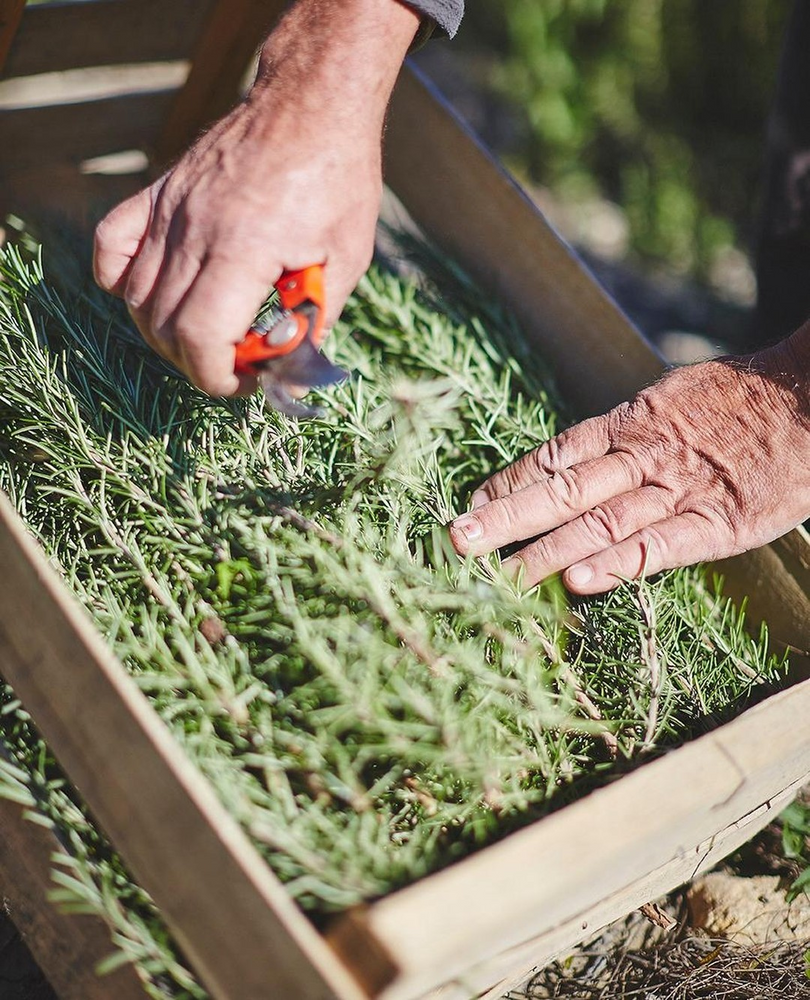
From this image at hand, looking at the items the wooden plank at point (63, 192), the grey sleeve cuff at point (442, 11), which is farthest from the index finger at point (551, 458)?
the wooden plank at point (63, 192)

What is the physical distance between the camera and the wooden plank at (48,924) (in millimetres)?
992

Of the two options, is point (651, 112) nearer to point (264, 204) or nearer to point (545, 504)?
point (545, 504)

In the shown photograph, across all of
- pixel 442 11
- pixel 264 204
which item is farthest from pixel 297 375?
pixel 442 11

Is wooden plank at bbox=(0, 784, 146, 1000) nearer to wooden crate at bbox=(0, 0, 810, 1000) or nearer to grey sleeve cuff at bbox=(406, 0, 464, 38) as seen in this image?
wooden crate at bbox=(0, 0, 810, 1000)

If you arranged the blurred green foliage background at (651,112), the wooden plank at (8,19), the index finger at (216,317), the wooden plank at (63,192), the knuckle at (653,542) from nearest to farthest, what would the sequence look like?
the index finger at (216,317) → the knuckle at (653,542) → the wooden plank at (8,19) → the wooden plank at (63,192) → the blurred green foliage background at (651,112)

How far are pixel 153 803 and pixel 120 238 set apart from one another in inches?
27.8

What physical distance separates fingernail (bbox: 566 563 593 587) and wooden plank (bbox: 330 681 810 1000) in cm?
29

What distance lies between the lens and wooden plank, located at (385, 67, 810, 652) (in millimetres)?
1516

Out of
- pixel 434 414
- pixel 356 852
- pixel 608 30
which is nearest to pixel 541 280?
pixel 434 414

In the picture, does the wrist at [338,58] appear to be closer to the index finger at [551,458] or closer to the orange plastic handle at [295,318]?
the orange plastic handle at [295,318]

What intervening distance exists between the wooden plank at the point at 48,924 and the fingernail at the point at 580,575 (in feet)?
2.35

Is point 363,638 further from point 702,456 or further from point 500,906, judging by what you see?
point 702,456

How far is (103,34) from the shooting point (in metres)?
1.71

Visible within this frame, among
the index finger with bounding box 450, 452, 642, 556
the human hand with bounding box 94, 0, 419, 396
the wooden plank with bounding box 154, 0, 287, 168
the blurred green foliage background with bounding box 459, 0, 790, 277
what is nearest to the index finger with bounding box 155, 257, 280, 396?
the human hand with bounding box 94, 0, 419, 396
